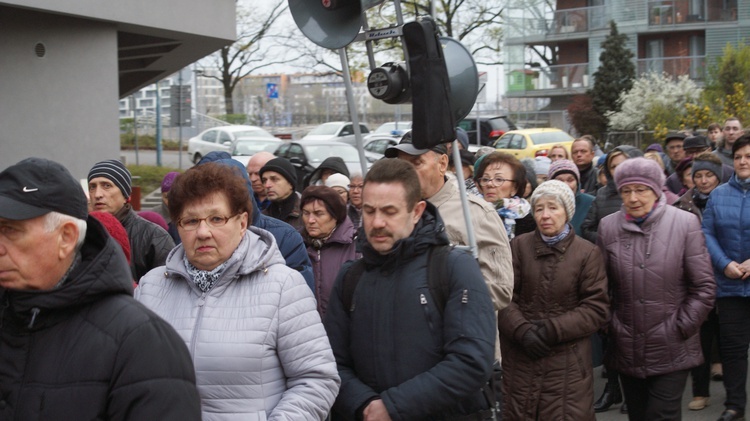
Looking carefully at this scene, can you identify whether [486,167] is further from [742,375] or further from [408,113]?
[408,113]

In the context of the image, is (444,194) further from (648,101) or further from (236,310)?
(648,101)

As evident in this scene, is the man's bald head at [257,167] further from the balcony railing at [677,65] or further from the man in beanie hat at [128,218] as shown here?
the balcony railing at [677,65]

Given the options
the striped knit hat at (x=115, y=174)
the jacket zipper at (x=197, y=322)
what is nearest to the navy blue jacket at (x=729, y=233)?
the striped knit hat at (x=115, y=174)

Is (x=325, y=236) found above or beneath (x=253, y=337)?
above

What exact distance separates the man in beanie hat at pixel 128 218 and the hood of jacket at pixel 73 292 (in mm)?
3146

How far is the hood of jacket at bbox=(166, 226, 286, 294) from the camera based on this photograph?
11.5 feet

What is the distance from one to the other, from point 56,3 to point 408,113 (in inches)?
2142

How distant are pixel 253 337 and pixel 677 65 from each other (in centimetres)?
4504

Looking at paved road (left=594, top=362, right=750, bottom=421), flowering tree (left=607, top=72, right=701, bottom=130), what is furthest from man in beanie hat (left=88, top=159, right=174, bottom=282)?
flowering tree (left=607, top=72, right=701, bottom=130)

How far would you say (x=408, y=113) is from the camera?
66625 mm

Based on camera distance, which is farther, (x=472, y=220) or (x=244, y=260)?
(x=472, y=220)

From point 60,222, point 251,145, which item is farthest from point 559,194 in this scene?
point 251,145

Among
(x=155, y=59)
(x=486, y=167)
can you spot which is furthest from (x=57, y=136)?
(x=486, y=167)

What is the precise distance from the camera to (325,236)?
6.40m
